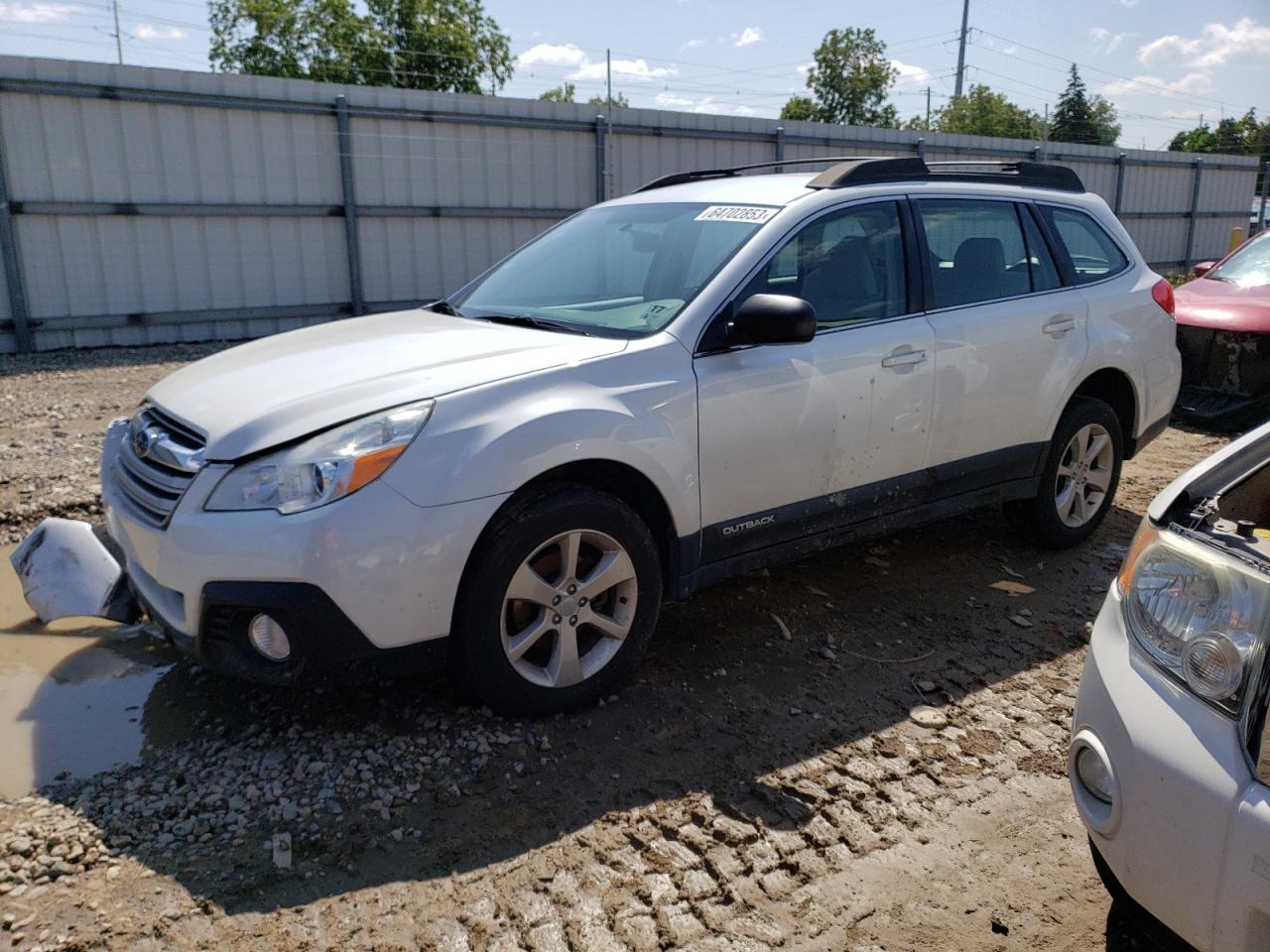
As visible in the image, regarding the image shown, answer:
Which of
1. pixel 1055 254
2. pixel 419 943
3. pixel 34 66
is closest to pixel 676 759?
pixel 419 943

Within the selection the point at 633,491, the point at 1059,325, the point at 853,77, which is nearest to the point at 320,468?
the point at 633,491

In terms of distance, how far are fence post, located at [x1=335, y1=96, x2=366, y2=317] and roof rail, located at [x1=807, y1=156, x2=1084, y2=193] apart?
27.4ft

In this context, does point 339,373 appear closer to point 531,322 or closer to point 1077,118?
point 531,322

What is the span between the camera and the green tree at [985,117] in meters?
59.5

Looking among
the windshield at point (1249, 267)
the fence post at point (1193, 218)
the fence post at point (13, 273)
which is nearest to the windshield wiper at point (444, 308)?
the windshield at point (1249, 267)

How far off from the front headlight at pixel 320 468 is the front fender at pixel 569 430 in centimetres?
6

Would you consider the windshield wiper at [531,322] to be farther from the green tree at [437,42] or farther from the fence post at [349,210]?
the green tree at [437,42]

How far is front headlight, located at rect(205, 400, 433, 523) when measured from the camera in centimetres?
284

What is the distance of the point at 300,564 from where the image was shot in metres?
2.78

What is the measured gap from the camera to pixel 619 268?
408cm

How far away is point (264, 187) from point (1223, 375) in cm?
965

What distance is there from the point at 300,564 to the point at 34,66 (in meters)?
9.37

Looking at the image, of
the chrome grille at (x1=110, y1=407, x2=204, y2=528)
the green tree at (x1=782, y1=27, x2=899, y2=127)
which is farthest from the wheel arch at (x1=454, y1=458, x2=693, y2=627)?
the green tree at (x1=782, y1=27, x2=899, y2=127)

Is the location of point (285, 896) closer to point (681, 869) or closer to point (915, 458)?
point (681, 869)
